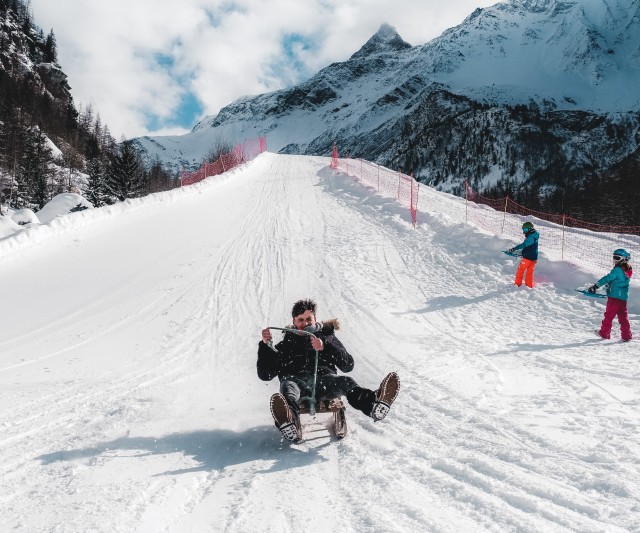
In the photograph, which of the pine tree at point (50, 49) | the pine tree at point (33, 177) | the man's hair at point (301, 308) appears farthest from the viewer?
the pine tree at point (50, 49)

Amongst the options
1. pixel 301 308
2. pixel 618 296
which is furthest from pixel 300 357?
pixel 618 296

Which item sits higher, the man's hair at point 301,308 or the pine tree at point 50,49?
the pine tree at point 50,49

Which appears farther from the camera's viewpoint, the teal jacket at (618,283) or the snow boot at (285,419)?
the teal jacket at (618,283)

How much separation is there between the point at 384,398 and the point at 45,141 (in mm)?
72884

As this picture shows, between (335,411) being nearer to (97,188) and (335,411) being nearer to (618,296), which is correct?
(618,296)

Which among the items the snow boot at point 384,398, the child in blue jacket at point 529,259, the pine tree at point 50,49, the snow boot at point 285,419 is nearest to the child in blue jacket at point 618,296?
the child in blue jacket at point 529,259

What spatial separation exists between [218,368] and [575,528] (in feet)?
14.4

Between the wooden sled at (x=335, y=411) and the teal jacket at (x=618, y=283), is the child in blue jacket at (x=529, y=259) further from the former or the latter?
the wooden sled at (x=335, y=411)

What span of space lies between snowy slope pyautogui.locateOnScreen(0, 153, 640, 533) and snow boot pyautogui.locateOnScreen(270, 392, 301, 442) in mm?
188

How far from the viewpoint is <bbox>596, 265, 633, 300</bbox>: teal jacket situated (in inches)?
304

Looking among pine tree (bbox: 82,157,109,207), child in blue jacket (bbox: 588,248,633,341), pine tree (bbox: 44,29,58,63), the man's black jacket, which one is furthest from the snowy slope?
pine tree (bbox: 44,29,58,63)

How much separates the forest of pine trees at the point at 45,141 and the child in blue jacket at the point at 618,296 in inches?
1689

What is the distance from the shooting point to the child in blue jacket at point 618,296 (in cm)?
761

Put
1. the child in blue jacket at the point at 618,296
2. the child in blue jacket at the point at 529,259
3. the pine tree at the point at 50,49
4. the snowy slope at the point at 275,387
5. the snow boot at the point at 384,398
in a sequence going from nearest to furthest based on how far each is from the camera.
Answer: the snowy slope at the point at 275,387, the snow boot at the point at 384,398, the child in blue jacket at the point at 618,296, the child in blue jacket at the point at 529,259, the pine tree at the point at 50,49
